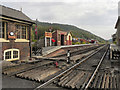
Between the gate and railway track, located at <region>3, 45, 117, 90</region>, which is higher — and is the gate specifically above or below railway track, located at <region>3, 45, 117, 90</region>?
above

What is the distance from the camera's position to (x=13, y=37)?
32.3 feet

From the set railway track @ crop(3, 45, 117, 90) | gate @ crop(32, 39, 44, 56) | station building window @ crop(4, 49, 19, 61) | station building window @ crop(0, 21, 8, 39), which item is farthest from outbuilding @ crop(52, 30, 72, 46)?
railway track @ crop(3, 45, 117, 90)

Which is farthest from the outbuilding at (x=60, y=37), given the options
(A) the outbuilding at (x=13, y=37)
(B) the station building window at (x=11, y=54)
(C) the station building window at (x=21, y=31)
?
(B) the station building window at (x=11, y=54)

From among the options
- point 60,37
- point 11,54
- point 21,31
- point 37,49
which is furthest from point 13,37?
point 60,37

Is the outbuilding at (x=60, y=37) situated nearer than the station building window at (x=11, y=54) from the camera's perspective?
No

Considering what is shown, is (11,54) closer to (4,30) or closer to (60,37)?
(4,30)

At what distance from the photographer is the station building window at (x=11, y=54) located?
9368 millimetres

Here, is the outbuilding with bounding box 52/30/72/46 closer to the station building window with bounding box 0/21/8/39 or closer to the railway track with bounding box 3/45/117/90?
the station building window with bounding box 0/21/8/39

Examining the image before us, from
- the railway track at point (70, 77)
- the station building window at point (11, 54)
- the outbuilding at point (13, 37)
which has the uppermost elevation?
the outbuilding at point (13, 37)

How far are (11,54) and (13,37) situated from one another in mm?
1716

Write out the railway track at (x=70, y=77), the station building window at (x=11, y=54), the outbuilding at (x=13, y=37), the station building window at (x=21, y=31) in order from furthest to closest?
the station building window at (x=21, y=31) < the station building window at (x=11, y=54) < the outbuilding at (x=13, y=37) < the railway track at (x=70, y=77)

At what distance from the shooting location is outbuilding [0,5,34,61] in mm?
9117

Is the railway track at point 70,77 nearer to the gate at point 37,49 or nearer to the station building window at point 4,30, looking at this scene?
the station building window at point 4,30

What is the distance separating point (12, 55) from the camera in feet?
32.3
